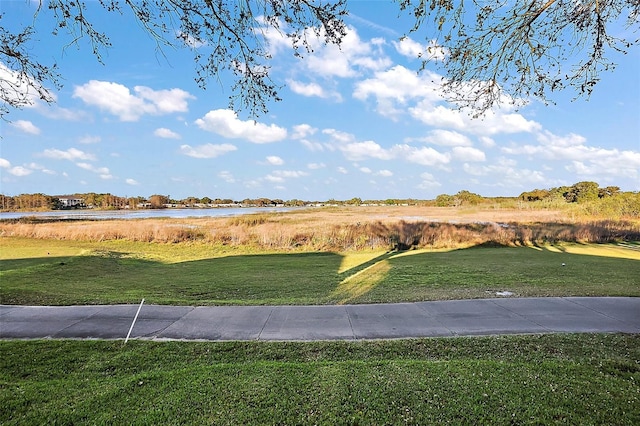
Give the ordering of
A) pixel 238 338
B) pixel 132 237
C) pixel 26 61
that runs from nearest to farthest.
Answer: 1. pixel 26 61
2. pixel 238 338
3. pixel 132 237

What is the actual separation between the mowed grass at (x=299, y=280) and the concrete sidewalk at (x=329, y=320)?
2.36ft

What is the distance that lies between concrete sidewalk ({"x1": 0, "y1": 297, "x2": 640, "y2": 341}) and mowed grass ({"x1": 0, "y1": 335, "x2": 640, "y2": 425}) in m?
0.46

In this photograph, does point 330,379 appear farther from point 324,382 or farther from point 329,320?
point 329,320

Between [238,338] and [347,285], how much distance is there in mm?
5287

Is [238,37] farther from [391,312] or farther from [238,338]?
[391,312]

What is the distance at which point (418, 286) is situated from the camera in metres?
9.36

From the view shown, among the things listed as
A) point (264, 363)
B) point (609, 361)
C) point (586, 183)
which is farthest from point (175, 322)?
point (586, 183)

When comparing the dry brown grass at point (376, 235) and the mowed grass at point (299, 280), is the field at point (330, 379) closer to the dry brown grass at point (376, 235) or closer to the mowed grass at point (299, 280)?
the mowed grass at point (299, 280)

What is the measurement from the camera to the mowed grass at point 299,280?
7.80 m

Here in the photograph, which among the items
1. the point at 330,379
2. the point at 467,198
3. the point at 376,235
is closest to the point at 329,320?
→ the point at 330,379

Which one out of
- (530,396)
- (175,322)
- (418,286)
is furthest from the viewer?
(418,286)

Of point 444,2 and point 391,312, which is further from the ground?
point 444,2

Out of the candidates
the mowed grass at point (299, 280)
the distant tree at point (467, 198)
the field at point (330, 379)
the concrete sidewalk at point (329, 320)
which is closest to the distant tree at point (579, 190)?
the distant tree at point (467, 198)

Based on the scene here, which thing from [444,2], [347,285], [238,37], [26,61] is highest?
[444,2]
